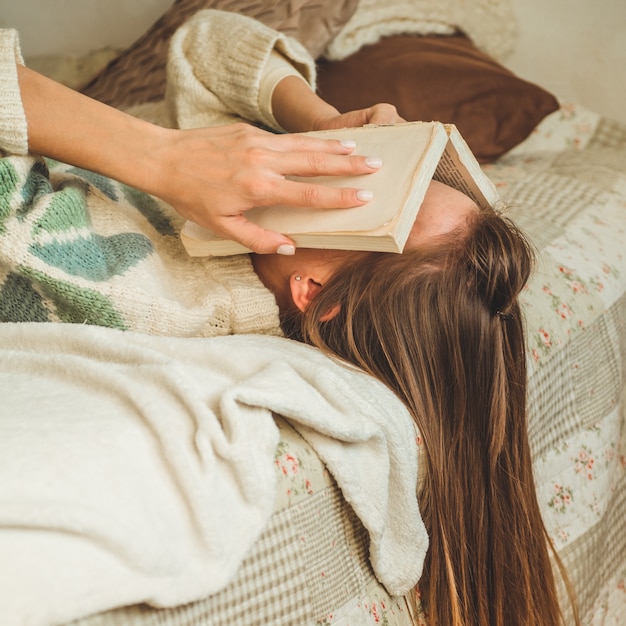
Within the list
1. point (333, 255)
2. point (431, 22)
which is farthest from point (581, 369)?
point (431, 22)

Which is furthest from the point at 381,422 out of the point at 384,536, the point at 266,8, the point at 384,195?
the point at 266,8

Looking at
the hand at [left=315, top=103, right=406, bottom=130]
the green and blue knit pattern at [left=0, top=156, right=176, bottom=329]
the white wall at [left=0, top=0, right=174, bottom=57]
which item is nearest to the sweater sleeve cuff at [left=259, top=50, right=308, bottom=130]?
the hand at [left=315, top=103, right=406, bottom=130]

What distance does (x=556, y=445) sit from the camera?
39.1 inches

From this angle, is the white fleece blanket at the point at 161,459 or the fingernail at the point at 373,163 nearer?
the white fleece blanket at the point at 161,459

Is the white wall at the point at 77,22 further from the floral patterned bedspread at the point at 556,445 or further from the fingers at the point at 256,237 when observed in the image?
the fingers at the point at 256,237

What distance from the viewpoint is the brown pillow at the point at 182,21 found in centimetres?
137

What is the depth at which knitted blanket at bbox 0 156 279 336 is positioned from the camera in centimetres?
74

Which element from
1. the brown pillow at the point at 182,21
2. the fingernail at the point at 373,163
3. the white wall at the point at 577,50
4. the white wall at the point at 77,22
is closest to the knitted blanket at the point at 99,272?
the fingernail at the point at 373,163

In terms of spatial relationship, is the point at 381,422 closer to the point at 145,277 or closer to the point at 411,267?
the point at 411,267

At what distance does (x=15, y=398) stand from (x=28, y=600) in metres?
0.19

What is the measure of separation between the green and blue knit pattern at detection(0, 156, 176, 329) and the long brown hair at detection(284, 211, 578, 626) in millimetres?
227

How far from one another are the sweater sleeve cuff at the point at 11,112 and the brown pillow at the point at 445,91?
69 centimetres

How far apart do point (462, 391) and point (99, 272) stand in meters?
0.43

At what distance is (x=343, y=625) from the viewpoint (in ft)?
2.24
